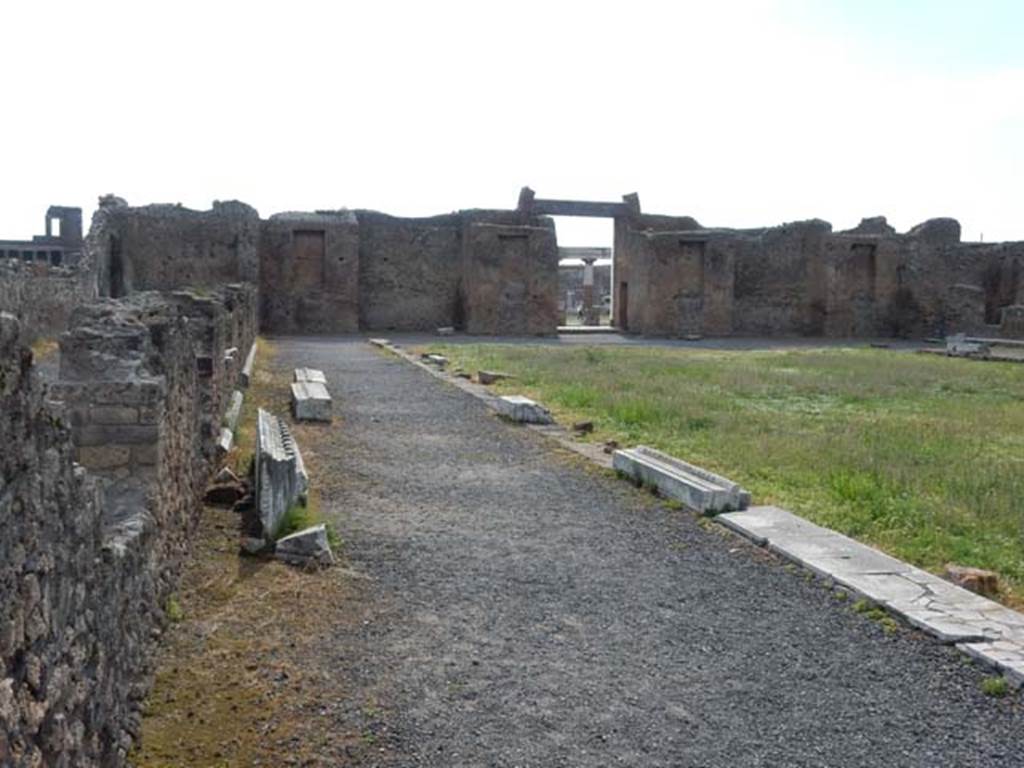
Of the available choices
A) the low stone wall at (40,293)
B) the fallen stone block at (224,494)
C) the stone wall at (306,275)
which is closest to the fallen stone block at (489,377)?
the low stone wall at (40,293)

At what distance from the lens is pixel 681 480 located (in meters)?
7.96

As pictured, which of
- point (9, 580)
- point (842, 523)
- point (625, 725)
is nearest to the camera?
point (9, 580)

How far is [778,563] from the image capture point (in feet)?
20.6

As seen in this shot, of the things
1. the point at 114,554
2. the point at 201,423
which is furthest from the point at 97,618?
the point at 201,423

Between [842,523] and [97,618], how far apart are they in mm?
5269

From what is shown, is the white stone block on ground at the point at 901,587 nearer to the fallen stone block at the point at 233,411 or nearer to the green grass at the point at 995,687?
the green grass at the point at 995,687

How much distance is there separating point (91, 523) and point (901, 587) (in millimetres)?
4171

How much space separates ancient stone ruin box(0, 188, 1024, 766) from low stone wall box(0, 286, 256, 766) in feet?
0.07

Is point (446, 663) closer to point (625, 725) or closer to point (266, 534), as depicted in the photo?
point (625, 725)

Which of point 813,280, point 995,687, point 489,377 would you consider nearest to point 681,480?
point 995,687

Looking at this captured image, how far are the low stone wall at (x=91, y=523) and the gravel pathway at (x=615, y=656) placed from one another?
0.90 metres

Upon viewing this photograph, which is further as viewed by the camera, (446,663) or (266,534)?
(266,534)

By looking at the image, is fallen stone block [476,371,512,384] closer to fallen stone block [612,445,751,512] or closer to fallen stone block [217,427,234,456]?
fallen stone block [217,427,234,456]

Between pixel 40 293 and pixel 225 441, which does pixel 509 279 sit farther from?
pixel 225 441
